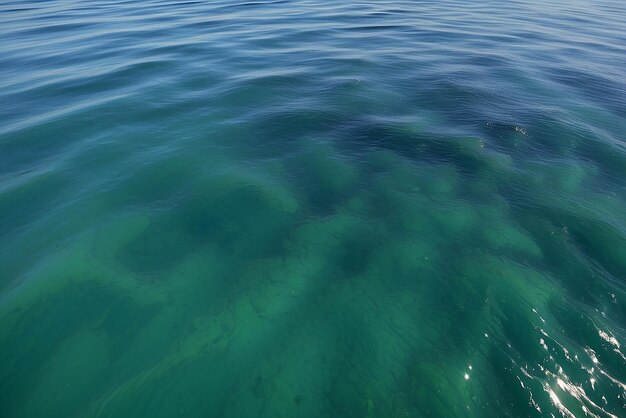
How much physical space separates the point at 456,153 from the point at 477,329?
470cm

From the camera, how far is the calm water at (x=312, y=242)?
3.96 metres

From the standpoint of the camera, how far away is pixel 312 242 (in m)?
5.78

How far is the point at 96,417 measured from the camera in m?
3.70

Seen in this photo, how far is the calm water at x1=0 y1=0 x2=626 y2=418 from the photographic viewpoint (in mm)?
3961

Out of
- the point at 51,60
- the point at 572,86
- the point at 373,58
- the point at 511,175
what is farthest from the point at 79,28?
the point at 572,86

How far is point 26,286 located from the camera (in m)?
4.92

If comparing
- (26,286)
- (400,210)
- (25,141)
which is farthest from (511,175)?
(25,141)

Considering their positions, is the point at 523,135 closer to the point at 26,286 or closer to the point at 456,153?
the point at 456,153

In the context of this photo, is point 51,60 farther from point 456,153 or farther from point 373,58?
point 456,153

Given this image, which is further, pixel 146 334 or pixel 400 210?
pixel 400 210

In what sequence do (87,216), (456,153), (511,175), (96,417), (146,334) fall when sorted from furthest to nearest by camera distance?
1. (456,153)
2. (511,175)
3. (87,216)
4. (146,334)
5. (96,417)

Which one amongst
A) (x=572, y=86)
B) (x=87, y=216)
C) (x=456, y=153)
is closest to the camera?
(x=87, y=216)

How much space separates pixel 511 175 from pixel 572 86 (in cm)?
723

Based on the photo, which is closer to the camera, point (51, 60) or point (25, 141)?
point (25, 141)
